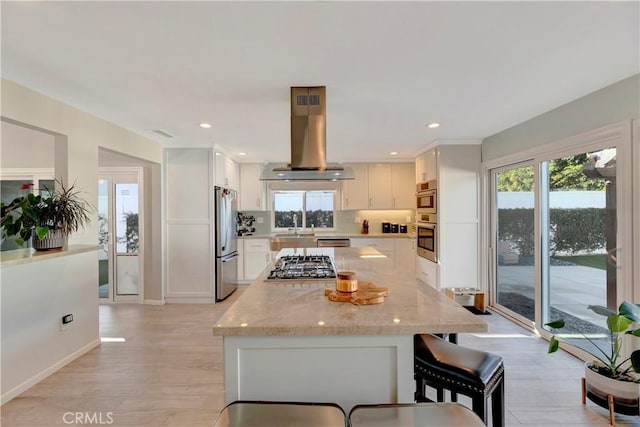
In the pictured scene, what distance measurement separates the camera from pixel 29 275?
2.38 meters

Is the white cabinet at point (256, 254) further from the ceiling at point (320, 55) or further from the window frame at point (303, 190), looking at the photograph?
the ceiling at point (320, 55)

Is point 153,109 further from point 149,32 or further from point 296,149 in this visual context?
point 296,149

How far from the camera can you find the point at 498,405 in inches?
56.1

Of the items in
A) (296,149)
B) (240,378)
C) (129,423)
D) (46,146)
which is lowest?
(129,423)

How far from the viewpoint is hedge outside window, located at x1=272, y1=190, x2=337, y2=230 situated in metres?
6.16

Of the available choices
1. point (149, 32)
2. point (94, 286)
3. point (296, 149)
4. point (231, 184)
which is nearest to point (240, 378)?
point (296, 149)

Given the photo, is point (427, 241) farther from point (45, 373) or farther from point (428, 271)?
point (45, 373)

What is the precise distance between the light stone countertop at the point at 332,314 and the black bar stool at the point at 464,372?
192 mm

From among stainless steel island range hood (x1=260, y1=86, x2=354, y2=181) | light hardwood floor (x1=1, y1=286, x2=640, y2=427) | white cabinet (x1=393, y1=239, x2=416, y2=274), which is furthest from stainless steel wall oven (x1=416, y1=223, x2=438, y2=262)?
stainless steel island range hood (x1=260, y1=86, x2=354, y2=181)

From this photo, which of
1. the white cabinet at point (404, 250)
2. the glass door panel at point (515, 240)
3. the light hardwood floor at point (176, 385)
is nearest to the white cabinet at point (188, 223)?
the light hardwood floor at point (176, 385)

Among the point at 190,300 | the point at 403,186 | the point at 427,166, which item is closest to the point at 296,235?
the point at 190,300

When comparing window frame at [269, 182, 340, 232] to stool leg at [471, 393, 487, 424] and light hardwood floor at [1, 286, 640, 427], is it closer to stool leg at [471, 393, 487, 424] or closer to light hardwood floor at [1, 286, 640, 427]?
light hardwood floor at [1, 286, 640, 427]

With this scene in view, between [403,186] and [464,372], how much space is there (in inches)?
Answer: 189

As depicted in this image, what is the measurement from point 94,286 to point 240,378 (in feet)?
8.44
